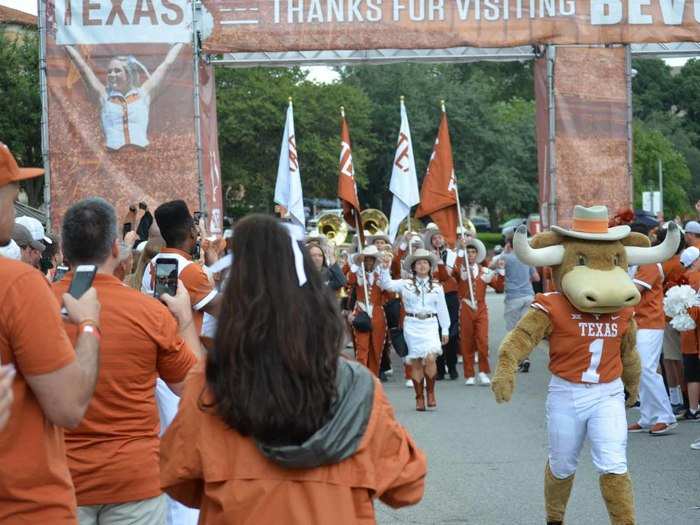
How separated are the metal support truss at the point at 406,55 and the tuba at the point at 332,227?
778 cm

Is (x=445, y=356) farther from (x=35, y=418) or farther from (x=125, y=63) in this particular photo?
(x=35, y=418)

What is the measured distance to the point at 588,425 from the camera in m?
7.29

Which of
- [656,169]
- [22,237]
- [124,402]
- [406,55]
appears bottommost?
[124,402]

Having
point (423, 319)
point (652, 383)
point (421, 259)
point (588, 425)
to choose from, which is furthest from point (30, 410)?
point (421, 259)

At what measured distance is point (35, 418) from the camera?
142 inches

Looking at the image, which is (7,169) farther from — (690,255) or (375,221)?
(375,221)

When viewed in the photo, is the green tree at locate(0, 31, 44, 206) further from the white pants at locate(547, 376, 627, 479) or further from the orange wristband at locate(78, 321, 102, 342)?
the orange wristband at locate(78, 321, 102, 342)

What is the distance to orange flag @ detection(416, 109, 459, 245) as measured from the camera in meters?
19.2

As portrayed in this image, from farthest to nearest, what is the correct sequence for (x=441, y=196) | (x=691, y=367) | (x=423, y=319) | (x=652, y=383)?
(x=441, y=196), (x=423, y=319), (x=691, y=367), (x=652, y=383)

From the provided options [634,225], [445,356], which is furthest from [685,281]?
[445,356]

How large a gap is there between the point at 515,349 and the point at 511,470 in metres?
2.87

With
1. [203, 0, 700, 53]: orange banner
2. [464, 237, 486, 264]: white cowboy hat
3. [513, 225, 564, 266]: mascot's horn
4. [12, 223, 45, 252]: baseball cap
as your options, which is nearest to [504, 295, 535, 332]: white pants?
[464, 237, 486, 264]: white cowboy hat

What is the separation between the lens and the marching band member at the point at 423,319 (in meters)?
14.0

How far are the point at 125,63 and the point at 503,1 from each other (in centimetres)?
522
